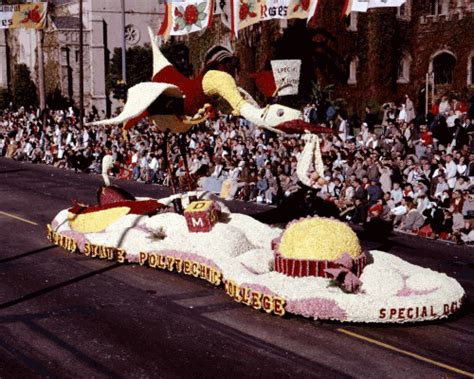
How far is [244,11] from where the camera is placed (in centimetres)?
2786

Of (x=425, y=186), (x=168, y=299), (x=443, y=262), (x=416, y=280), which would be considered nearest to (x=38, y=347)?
(x=168, y=299)

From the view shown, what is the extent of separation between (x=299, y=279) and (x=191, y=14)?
19876 mm

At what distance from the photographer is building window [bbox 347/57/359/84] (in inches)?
1725

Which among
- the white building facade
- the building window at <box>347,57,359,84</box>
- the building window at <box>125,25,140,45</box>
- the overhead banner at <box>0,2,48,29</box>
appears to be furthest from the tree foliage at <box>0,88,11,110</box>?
the building window at <box>347,57,359,84</box>

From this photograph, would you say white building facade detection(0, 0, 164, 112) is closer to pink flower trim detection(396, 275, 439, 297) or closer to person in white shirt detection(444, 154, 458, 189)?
person in white shirt detection(444, 154, 458, 189)

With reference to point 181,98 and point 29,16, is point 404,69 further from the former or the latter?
point 181,98

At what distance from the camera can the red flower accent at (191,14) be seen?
97.7ft

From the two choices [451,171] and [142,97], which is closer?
[142,97]

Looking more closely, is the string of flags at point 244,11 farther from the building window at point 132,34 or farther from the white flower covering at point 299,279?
the building window at point 132,34

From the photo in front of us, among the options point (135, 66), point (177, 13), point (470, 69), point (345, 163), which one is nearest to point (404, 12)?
point (470, 69)

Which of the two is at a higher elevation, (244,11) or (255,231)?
(244,11)

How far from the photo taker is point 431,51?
1692 inches

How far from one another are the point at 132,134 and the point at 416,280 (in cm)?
2419

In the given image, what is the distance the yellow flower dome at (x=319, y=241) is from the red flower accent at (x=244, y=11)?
16309mm
